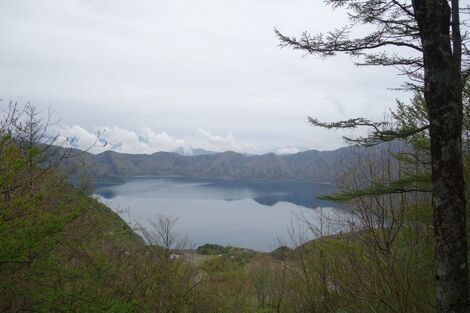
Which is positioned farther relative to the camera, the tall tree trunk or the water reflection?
the water reflection

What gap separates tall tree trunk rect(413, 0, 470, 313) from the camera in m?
3.90

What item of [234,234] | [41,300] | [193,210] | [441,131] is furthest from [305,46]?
[193,210]

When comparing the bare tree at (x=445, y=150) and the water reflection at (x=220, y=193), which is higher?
the bare tree at (x=445, y=150)

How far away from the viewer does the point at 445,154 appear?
401cm

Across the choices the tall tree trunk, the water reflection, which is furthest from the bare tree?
the water reflection

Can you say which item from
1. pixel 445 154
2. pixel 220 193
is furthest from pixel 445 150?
A: pixel 220 193

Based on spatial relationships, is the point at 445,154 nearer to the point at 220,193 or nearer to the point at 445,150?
the point at 445,150

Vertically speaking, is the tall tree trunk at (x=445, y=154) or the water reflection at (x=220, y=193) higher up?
the tall tree trunk at (x=445, y=154)

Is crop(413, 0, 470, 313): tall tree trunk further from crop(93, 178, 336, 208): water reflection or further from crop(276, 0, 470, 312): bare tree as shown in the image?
crop(93, 178, 336, 208): water reflection

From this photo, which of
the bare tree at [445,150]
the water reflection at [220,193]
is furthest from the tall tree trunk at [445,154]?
the water reflection at [220,193]

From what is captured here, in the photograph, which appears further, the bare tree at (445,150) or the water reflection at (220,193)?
the water reflection at (220,193)

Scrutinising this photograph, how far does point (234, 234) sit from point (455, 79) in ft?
177

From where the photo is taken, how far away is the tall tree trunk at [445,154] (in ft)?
12.8

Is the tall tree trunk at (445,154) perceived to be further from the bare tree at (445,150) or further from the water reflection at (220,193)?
the water reflection at (220,193)
